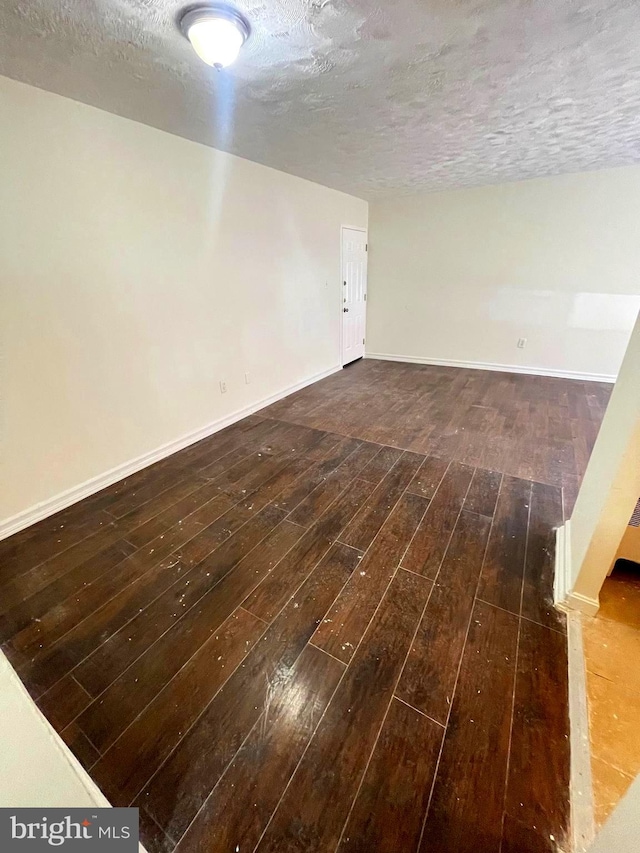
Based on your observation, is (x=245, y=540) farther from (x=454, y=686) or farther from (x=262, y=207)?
(x=262, y=207)

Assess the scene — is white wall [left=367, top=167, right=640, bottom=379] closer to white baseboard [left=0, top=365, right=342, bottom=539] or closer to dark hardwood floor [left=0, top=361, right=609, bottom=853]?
dark hardwood floor [left=0, top=361, right=609, bottom=853]

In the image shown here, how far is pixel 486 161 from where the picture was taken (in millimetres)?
3377

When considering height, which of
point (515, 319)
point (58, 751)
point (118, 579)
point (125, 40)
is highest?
point (125, 40)

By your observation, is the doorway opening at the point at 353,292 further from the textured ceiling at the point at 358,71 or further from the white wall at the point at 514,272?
the textured ceiling at the point at 358,71

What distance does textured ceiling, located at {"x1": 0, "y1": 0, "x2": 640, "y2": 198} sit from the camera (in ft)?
4.45

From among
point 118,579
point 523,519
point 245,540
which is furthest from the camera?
point 523,519

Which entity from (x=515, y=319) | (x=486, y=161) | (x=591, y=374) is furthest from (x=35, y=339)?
(x=591, y=374)

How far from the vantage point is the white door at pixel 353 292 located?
4988 millimetres

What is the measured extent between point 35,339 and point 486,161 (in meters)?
4.06

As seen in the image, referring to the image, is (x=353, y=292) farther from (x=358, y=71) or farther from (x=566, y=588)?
(x=566, y=588)

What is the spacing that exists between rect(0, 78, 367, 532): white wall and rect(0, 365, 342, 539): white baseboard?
4 centimetres

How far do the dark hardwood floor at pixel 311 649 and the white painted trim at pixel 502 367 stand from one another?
256cm

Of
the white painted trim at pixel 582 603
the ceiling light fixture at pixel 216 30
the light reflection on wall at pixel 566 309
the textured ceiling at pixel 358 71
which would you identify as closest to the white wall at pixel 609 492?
the white painted trim at pixel 582 603

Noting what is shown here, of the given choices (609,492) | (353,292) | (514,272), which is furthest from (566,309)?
(609,492)
